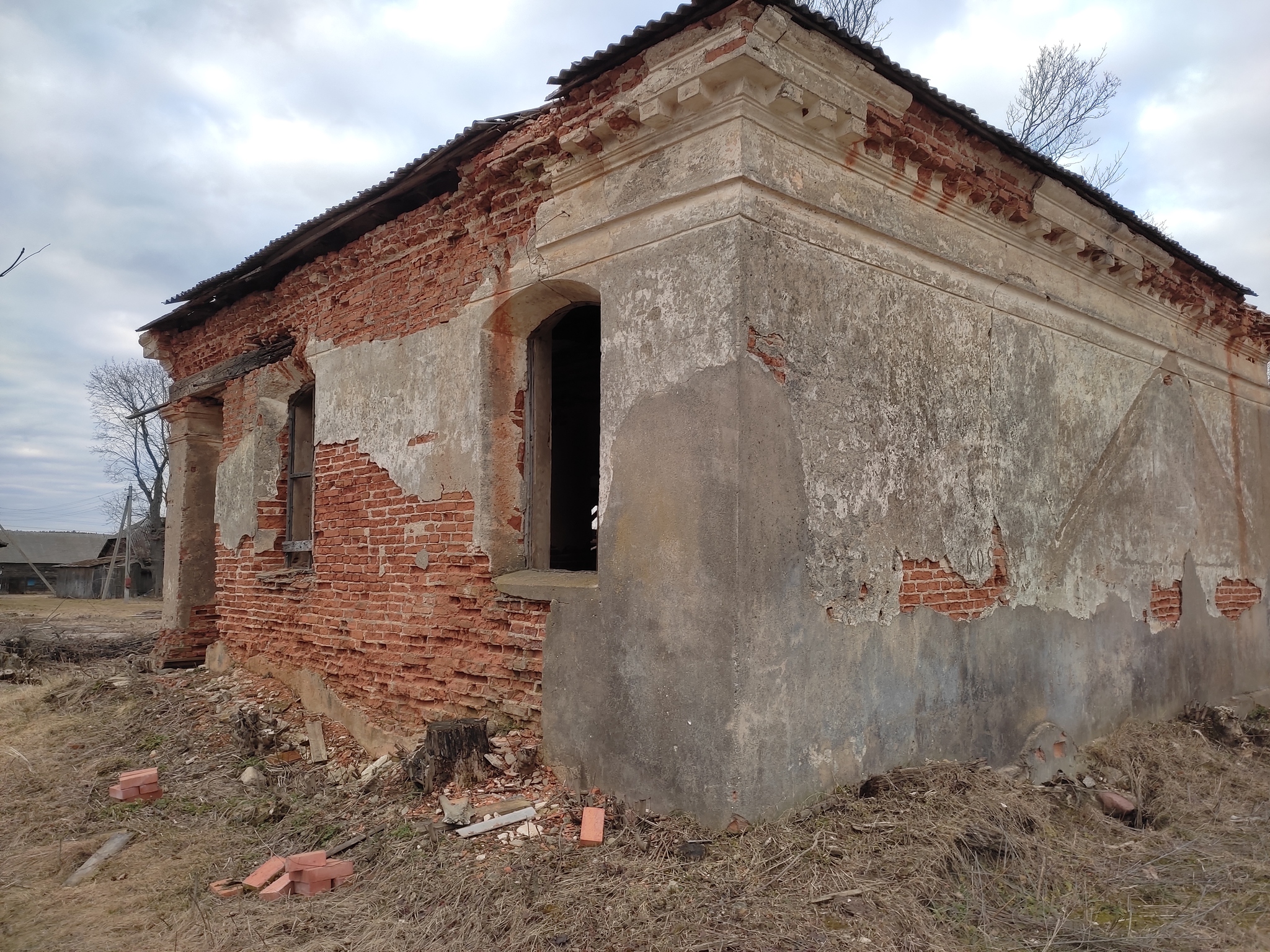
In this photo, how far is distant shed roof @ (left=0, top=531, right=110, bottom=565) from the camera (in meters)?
40.8

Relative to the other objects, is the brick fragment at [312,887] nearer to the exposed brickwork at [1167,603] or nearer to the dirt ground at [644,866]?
the dirt ground at [644,866]

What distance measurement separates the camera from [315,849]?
473cm

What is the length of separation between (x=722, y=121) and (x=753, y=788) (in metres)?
3.39

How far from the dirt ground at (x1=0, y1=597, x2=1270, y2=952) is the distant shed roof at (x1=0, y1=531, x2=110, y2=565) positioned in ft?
140

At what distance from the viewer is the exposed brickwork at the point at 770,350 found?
439 cm

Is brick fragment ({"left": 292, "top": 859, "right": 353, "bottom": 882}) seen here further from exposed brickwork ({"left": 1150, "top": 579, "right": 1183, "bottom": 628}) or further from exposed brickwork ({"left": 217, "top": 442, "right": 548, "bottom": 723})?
exposed brickwork ({"left": 1150, "top": 579, "right": 1183, "bottom": 628})

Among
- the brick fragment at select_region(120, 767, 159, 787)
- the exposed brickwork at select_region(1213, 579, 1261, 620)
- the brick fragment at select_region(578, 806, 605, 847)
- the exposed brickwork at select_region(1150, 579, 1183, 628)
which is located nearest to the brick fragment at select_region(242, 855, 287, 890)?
the brick fragment at select_region(578, 806, 605, 847)

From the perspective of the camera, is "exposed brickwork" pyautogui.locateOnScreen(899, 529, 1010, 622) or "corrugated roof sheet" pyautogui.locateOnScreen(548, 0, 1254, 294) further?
"exposed brickwork" pyautogui.locateOnScreen(899, 529, 1010, 622)

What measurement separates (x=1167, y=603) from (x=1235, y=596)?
1.73 meters

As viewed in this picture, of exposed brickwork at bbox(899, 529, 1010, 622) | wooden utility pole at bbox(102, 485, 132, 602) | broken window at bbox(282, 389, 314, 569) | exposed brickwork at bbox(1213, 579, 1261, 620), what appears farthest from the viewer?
wooden utility pole at bbox(102, 485, 132, 602)

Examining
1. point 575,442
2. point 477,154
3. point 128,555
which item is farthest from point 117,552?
point 477,154

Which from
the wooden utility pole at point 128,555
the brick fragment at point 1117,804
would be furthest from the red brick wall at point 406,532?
the wooden utility pole at point 128,555

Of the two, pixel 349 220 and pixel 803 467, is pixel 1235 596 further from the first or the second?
pixel 349 220

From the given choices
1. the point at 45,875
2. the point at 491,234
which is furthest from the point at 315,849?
the point at 491,234
